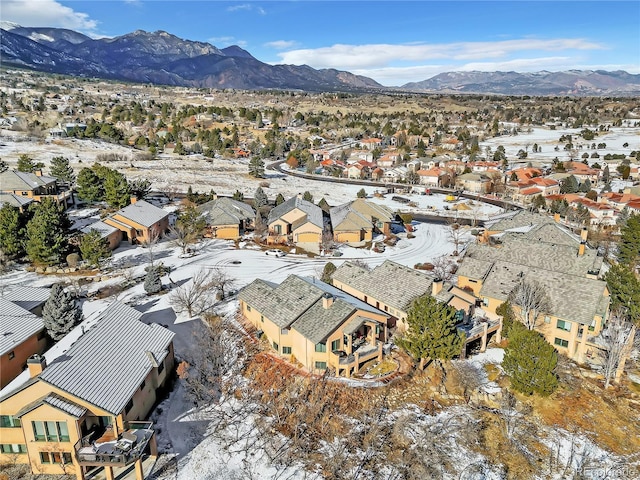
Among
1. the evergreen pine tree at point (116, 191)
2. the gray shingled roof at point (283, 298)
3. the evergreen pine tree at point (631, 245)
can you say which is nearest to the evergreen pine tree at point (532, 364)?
the gray shingled roof at point (283, 298)

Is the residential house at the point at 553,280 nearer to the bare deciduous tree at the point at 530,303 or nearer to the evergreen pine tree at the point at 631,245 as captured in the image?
the bare deciduous tree at the point at 530,303

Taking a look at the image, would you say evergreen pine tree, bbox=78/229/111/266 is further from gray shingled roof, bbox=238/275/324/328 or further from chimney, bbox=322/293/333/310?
chimney, bbox=322/293/333/310

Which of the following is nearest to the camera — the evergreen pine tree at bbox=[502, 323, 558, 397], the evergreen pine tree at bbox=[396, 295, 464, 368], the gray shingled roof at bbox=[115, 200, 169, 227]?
the evergreen pine tree at bbox=[502, 323, 558, 397]

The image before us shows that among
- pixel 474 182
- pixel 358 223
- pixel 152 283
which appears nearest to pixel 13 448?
pixel 152 283

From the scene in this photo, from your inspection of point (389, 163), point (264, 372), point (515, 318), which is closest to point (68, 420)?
point (264, 372)

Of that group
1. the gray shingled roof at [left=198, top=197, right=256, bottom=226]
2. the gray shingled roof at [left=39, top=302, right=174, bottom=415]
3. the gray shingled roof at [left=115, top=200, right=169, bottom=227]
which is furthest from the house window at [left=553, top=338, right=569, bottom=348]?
the gray shingled roof at [left=115, top=200, right=169, bottom=227]
